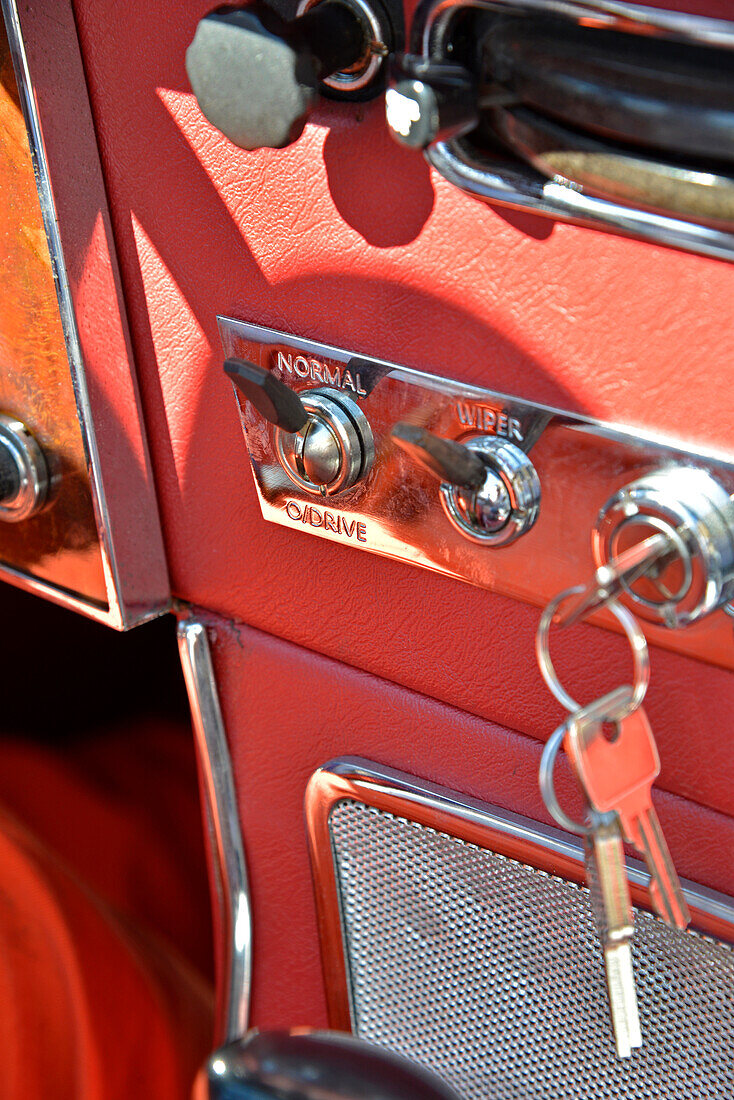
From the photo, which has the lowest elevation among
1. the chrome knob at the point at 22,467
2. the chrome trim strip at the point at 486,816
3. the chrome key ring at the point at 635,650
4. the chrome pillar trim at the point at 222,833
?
the chrome pillar trim at the point at 222,833

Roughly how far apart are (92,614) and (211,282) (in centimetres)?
23

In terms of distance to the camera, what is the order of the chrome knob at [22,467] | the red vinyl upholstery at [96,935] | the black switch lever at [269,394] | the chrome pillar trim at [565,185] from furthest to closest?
the red vinyl upholstery at [96,935]
the chrome knob at [22,467]
the black switch lever at [269,394]
the chrome pillar trim at [565,185]

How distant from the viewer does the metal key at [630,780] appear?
400 mm

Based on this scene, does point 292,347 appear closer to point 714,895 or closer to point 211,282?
point 211,282

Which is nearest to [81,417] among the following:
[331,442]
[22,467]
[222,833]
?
[22,467]

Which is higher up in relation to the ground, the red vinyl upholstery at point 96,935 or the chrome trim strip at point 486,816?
the chrome trim strip at point 486,816

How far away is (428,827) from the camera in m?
0.60

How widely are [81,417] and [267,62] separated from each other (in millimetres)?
252

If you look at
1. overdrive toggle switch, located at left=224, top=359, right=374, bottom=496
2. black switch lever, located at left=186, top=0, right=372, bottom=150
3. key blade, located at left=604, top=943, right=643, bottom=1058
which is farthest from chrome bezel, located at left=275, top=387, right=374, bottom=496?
key blade, located at left=604, top=943, right=643, bottom=1058

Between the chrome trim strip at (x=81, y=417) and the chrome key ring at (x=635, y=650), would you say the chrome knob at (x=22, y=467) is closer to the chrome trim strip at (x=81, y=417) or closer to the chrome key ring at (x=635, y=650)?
the chrome trim strip at (x=81, y=417)

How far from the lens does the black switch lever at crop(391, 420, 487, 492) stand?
1.35 feet

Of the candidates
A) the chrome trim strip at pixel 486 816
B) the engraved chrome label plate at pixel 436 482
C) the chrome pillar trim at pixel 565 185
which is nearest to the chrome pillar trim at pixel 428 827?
the chrome trim strip at pixel 486 816

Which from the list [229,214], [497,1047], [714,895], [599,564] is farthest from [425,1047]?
[229,214]

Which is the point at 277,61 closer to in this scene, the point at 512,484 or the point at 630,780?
the point at 512,484
